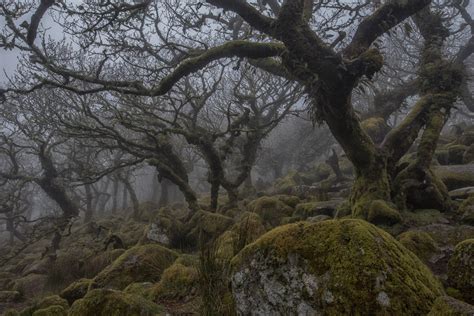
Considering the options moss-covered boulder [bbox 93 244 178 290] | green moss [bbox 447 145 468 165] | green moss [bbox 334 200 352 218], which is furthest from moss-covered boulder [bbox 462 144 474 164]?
moss-covered boulder [bbox 93 244 178 290]

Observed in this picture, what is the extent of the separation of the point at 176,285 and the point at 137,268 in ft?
4.59

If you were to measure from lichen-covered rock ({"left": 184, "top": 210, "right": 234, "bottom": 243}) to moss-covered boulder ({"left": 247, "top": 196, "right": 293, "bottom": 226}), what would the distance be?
3.16ft

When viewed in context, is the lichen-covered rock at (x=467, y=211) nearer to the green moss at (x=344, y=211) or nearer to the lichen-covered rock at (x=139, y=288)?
the green moss at (x=344, y=211)

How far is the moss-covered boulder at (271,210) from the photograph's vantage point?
9.29 metres

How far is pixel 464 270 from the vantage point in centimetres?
308

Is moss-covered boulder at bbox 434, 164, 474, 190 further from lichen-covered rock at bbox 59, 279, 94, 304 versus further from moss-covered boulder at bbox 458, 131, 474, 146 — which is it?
lichen-covered rock at bbox 59, 279, 94, 304

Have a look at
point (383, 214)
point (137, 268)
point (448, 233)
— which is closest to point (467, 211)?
point (448, 233)

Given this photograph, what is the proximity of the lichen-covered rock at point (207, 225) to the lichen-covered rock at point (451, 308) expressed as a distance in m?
6.22

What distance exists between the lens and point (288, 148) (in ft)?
92.0

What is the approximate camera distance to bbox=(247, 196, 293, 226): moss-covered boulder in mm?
9285

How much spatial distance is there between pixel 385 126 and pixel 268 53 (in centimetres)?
977

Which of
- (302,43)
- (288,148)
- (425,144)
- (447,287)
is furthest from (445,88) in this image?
(288,148)

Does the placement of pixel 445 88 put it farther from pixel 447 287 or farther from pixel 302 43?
pixel 447 287

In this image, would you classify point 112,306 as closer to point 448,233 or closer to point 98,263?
point 448,233
